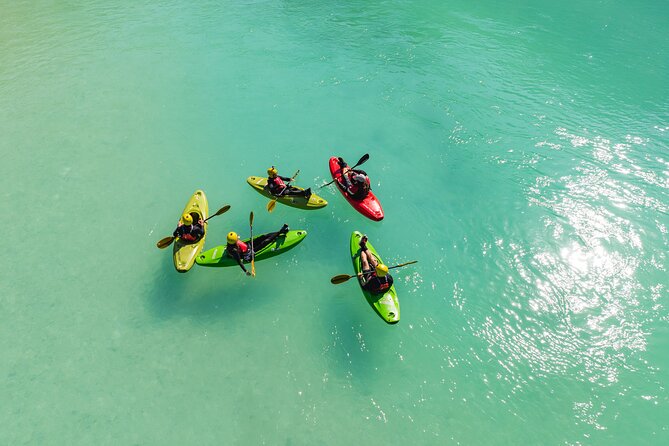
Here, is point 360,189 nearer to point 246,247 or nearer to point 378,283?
point 378,283

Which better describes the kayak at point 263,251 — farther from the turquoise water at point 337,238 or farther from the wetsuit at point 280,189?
the wetsuit at point 280,189

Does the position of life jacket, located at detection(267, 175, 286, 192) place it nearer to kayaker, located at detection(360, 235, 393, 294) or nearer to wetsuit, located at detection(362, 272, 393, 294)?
kayaker, located at detection(360, 235, 393, 294)

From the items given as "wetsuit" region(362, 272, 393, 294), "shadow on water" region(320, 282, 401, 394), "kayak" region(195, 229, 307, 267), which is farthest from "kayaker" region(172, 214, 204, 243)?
"wetsuit" region(362, 272, 393, 294)

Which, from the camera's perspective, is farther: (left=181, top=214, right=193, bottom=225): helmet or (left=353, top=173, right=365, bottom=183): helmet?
(left=353, top=173, right=365, bottom=183): helmet

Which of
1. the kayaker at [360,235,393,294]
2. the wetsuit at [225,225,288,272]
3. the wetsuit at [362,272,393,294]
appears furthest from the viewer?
the wetsuit at [225,225,288,272]

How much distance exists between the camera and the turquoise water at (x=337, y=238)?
10172 mm

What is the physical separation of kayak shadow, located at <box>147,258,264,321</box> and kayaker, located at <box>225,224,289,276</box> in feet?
2.60

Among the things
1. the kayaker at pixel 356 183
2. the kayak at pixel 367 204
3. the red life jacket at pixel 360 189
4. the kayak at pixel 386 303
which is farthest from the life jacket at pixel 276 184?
the kayak at pixel 386 303

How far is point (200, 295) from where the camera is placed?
1183 cm

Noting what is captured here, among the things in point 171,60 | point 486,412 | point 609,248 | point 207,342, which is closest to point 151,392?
point 207,342

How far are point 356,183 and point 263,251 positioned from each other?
4.18 meters

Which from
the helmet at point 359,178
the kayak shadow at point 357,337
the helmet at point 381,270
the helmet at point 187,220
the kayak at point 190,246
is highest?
the helmet at point 359,178

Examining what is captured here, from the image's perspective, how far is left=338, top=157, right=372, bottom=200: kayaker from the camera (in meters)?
13.1

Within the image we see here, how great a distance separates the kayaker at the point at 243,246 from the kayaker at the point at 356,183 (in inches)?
117
